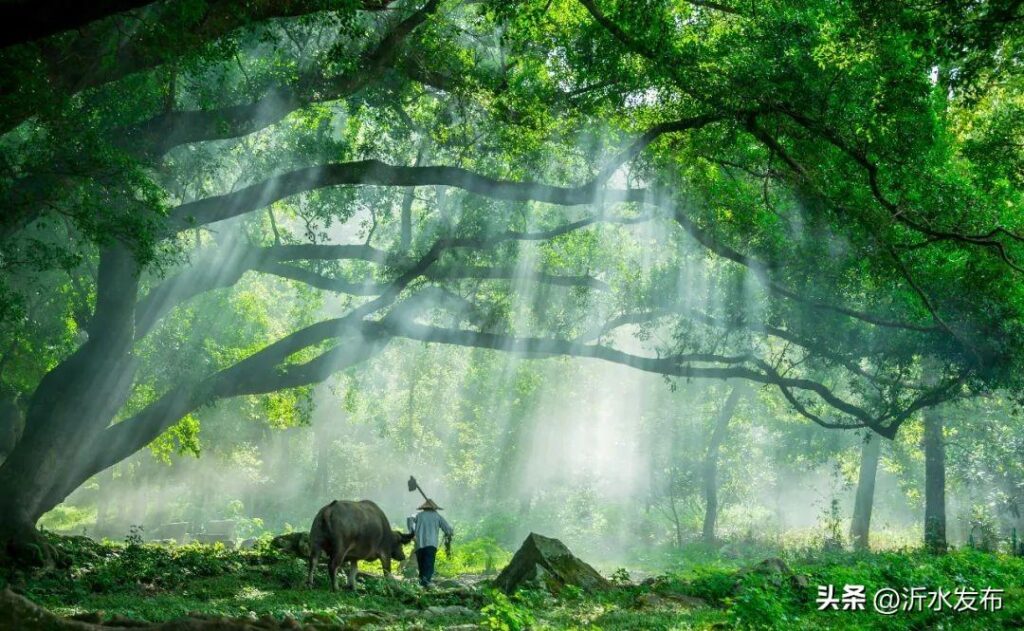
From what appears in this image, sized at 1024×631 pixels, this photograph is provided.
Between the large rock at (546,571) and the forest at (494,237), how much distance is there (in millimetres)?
96

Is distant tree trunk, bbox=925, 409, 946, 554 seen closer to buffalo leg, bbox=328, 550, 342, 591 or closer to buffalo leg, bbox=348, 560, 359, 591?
buffalo leg, bbox=348, 560, 359, 591

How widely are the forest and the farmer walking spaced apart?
0.08 m

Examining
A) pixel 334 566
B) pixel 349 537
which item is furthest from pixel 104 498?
pixel 334 566

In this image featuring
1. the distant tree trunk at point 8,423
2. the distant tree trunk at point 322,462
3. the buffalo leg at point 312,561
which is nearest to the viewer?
the buffalo leg at point 312,561

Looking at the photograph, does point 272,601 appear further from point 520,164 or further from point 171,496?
point 171,496

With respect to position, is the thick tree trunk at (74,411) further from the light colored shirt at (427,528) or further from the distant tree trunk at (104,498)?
the distant tree trunk at (104,498)

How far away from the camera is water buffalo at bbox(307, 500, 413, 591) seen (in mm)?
13688

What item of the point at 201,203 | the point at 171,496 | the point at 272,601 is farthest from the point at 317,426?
the point at 272,601

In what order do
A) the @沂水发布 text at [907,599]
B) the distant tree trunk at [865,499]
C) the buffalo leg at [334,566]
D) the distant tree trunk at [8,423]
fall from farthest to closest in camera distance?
the distant tree trunk at [865,499]
the distant tree trunk at [8,423]
the buffalo leg at [334,566]
the @沂水发布 text at [907,599]

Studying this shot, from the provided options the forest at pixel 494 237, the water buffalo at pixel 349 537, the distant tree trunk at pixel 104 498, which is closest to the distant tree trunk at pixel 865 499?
the forest at pixel 494 237

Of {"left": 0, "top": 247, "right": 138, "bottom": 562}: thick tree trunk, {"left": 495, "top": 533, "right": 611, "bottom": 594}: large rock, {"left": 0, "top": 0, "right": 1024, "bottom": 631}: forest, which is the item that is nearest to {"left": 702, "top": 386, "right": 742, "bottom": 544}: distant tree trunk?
{"left": 0, "top": 0, "right": 1024, "bottom": 631}: forest

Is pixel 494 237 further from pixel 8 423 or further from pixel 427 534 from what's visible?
pixel 8 423

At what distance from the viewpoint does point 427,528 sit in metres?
17.2

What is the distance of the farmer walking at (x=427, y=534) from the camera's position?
17.0 meters
